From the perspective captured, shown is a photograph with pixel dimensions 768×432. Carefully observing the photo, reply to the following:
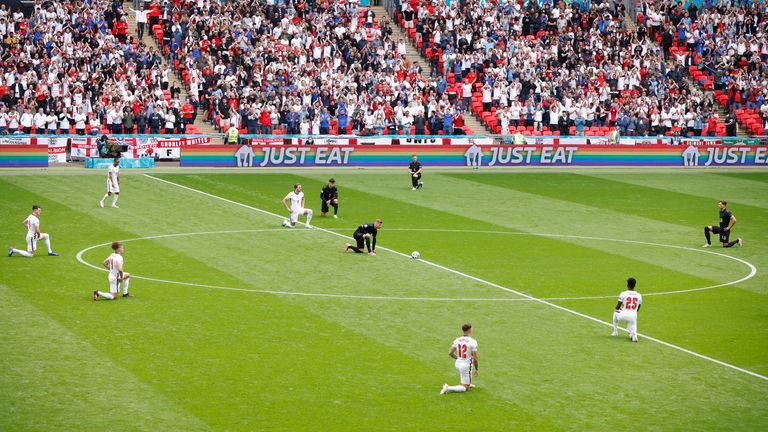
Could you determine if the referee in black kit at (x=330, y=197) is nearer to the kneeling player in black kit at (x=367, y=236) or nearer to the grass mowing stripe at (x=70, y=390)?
the kneeling player in black kit at (x=367, y=236)

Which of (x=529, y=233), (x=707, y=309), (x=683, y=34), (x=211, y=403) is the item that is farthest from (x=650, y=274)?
(x=683, y=34)

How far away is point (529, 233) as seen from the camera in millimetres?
40469

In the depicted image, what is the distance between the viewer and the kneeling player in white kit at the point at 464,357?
21078 millimetres

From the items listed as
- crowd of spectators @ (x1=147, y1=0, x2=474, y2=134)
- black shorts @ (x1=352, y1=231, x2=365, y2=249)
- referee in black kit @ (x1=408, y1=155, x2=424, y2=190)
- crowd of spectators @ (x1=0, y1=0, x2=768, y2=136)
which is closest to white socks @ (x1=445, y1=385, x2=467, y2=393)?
black shorts @ (x1=352, y1=231, x2=365, y2=249)

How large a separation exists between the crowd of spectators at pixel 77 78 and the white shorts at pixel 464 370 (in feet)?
129

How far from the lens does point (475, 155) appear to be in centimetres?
6112

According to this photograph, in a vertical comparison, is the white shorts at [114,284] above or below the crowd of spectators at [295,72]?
below

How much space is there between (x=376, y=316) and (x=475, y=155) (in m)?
34.6

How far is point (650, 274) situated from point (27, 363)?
60.8 ft

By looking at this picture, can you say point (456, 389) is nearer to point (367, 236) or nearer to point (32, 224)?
point (367, 236)

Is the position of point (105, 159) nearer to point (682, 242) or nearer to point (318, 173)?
point (318, 173)

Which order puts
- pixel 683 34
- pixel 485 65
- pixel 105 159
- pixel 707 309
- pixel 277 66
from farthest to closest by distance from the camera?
1. pixel 683 34
2. pixel 485 65
3. pixel 277 66
4. pixel 105 159
5. pixel 707 309

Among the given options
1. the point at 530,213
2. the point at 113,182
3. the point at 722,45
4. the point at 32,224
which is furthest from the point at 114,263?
the point at 722,45

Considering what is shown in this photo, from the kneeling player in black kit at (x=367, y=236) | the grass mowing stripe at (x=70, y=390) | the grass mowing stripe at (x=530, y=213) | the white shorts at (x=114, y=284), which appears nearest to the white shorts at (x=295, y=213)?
the kneeling player in black kit at (x=367, y=236)
